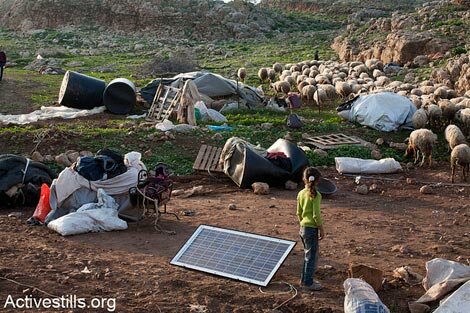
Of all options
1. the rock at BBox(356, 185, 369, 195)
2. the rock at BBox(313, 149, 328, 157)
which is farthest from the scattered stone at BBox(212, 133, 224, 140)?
the rock at BBox(356, 185, 369, 195)

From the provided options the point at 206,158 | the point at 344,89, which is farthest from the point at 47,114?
the point at 344,89

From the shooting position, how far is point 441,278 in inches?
235

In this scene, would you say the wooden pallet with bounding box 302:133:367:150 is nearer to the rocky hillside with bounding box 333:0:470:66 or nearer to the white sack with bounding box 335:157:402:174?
the white sack with bounding box 335:157:402:174

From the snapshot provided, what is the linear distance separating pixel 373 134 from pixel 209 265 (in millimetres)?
7876

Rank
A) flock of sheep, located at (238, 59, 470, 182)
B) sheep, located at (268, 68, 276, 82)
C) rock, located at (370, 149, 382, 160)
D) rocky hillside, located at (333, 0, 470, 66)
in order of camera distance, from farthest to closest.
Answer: rocky hillside, located at (333, 0, 470, 66), sheep, located at (268, 68, 276, 82), rock, located at (370, 149, 382, 160), flock of sheep, located at (238, 59, 470, 182)

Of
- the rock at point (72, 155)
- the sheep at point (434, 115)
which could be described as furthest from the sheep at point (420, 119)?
the rock at point (72, 155)

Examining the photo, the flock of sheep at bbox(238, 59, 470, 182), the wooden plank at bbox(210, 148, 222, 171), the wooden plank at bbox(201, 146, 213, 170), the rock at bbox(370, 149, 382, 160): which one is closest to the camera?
the wooden plank at bbox(210, 148, 222, 171)

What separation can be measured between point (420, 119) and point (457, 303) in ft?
28.7

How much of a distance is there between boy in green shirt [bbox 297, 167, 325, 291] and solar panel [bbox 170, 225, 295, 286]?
1.13 ft

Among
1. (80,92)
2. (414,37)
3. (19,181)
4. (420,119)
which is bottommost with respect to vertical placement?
(19,181)

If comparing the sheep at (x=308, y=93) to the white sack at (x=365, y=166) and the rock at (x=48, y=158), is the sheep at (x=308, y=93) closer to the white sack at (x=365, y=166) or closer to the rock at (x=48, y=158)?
the white sack at (x=365, y=166)

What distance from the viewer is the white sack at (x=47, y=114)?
14.5 meters

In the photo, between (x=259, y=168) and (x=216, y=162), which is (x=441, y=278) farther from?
(x=216, y=162)

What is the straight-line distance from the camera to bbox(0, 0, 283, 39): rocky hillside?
3986 centimetres
